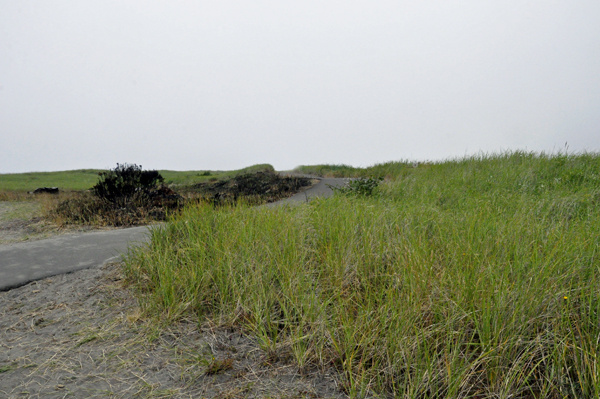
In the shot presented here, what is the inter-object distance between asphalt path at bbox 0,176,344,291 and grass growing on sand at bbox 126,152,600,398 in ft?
3.11

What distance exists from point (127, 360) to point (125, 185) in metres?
7.49

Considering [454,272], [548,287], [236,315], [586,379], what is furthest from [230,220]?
[586,379]

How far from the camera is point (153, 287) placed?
3465 millimetres

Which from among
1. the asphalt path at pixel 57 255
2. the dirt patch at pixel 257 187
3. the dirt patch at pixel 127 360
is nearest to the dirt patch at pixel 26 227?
the asphalt path at pixel 57 255

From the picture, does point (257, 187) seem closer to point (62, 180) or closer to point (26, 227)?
point (26, 227)

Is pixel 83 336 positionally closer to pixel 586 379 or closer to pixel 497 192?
pixel 586 379

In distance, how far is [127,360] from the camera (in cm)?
243

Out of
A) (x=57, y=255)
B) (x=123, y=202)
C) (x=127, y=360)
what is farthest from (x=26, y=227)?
(x=127, y=360)

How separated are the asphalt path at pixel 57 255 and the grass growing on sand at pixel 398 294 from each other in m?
0.95

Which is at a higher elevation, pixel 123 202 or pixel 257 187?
pixel 257 187

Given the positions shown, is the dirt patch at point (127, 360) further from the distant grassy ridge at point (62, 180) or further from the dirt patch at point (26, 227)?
the distant grassy ridge at point (62, 180)

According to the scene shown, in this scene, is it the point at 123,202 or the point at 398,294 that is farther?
the point at 123,202

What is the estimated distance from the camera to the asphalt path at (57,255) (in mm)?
4164

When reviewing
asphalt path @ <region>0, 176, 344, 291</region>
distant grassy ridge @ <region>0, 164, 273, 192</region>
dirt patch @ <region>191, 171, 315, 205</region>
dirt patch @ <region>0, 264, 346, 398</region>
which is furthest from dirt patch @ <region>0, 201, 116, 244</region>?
distant grassy ridge @ <region>0, 164, 273, 192</region>
